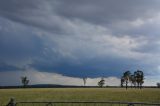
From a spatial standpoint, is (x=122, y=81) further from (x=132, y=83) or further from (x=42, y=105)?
(x=42, y=105)

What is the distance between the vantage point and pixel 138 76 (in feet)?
546

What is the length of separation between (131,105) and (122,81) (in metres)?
159

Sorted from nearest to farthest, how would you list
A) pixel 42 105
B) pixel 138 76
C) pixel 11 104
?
pixel 11 104 → pixel 42 105 → pixel 138 76

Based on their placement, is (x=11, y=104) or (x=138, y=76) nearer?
(x=11, y=104)

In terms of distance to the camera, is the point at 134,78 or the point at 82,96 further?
the point at 134,78

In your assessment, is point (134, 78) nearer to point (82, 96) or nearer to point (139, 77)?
point (139, 77)

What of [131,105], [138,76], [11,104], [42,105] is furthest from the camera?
[138,76]

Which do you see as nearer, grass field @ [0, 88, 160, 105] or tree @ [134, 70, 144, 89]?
grass field @ [0, 88, 160, 105]

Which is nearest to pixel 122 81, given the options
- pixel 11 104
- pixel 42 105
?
pixel 42 105

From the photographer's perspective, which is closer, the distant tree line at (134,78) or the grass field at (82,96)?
the grass field at (82,96)

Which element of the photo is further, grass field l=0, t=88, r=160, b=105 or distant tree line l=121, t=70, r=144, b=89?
distant tree line l=121, t=70, r=144, b=89

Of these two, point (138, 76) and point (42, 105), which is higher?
point (138, 76)

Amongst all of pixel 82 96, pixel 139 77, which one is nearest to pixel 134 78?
pixel 139 77

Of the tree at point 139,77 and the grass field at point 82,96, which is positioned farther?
the tree at point 139,77
